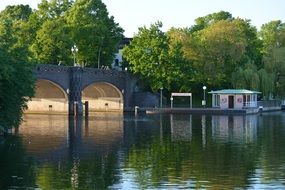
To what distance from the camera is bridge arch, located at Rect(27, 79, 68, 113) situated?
76000 mm

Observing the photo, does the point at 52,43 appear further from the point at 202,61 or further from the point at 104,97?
the point at 202,61

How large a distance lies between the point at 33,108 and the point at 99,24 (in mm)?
14029

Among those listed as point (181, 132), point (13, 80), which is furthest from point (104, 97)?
point (13, 80)

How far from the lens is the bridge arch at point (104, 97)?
279 feet

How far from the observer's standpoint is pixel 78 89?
3022 inches

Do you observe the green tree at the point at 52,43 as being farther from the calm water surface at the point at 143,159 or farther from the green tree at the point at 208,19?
the calm water surface at the point at 143,159

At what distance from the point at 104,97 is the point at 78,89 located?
10823mm

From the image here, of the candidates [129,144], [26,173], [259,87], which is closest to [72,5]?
[259,87]

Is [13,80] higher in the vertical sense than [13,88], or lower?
higher

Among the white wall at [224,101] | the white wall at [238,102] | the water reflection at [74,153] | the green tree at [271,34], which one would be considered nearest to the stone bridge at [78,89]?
the white wall at [224,101]

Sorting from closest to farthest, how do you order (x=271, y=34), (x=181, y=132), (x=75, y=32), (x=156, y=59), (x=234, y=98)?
(x=181, y=132) → (x=234, y=98) → (x=75, y=32) → (x=156, y=59) → (x=271, y=34)

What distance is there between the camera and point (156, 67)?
84.1m

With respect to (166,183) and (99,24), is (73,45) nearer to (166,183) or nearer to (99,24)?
(99,24)

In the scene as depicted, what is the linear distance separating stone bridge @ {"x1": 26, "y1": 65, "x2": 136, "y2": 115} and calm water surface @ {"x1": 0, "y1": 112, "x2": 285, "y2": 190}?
2537 centimetres
